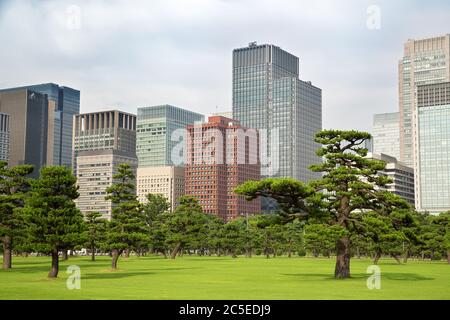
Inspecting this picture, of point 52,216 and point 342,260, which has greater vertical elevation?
point 52,216

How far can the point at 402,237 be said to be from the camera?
4512cm

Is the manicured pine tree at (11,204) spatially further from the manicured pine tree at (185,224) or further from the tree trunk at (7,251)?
the manicured pine tree at (185,224)

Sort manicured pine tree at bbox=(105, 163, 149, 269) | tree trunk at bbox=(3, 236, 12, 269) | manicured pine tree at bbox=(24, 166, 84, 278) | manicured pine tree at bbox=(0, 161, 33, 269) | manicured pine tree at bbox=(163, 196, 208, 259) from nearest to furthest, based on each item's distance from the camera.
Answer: manicured pine tree at bbox=(24, 166, 84, 278) → manicured pine tree at bbox=(105, 163, 149, 269) → manicured pine tree at bbox=(0, 161, 33, 269) → tree trunk at bbox=(3, 236, 12, 269) → manicured pine tree at bbox=(163, 196, 208, 259)

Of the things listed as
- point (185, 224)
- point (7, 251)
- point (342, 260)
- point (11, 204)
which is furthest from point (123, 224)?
point (185, 224)

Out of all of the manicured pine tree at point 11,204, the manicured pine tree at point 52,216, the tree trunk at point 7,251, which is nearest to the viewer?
the manicured pine tree at point 52,216

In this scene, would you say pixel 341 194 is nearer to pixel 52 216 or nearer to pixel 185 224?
pixel 52 216

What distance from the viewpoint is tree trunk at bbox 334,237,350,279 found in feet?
156

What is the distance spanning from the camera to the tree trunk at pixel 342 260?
4753 cm

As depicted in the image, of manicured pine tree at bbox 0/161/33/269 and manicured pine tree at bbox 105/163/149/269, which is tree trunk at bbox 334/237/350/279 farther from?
manicured pine tree at bbox 0/161/33/269

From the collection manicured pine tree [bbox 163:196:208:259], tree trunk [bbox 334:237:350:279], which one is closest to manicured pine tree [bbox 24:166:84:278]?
tree trunk [bbox 334:237:350:279]

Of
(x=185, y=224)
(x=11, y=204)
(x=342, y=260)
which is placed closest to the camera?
(x=342, y=260)

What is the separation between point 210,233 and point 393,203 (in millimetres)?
81328

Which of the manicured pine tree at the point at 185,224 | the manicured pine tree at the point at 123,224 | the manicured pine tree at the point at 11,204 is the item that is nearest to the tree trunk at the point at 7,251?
the manicured pine tree at the point at 11,204

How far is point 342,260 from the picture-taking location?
4781cm
